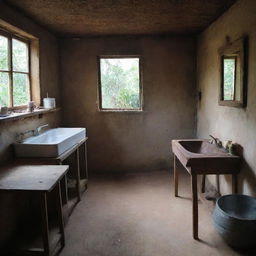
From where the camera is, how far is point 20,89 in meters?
3.31

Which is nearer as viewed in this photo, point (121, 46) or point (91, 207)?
point (91, 207)

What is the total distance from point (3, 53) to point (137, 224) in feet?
7.70

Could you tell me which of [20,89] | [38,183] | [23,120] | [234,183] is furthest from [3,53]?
[234,183]

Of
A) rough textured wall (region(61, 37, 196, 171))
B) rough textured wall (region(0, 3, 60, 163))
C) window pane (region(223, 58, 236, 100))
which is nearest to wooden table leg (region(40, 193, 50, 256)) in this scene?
rough textured wall (region(0, 3, 60, 163))

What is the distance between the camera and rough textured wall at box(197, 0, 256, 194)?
2490 millimetres

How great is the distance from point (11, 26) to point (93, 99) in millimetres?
1911

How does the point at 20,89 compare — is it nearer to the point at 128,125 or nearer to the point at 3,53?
the point at 3,53

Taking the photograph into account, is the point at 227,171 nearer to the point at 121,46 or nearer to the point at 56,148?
the point at 56,148

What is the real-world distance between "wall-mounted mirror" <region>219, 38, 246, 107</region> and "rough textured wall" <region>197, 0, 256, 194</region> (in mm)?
77

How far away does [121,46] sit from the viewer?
4406mm

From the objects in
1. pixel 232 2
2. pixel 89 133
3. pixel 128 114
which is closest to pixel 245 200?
pixel 232 2

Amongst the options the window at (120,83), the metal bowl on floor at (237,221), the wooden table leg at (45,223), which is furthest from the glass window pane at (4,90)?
the metal bowl on floor at (237,221)

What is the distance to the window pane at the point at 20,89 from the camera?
3.15 m

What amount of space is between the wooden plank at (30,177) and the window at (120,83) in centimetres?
224
